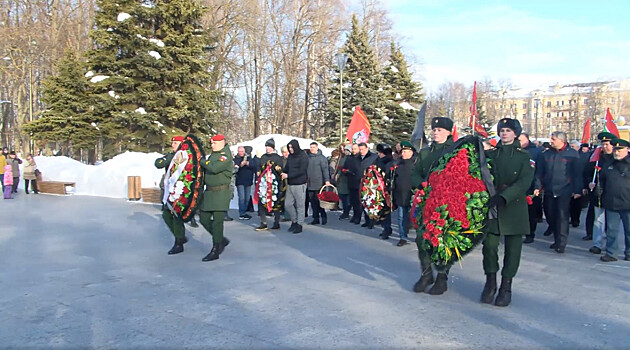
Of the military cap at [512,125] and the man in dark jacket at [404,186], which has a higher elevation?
the military cap at [512,125]

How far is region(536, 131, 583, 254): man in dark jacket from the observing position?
8992 millimetres

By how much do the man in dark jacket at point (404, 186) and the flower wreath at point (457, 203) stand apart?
354 cm

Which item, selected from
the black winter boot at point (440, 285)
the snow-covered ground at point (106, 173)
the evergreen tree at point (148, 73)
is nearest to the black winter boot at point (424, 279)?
the black winter boot at point (440, 285)

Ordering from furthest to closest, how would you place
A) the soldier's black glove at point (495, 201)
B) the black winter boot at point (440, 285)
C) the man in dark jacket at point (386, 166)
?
the man in dark jacket at point (386, 166)
the black winter boot at point (440, 285)
the soldier's black glove at point (495, 201)

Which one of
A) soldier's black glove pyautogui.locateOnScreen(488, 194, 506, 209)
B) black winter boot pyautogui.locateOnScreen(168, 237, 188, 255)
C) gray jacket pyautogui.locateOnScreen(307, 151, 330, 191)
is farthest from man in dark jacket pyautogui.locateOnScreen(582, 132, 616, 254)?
black winter boot pyautogui.locateOnScreen(168, 237, 188, 255)

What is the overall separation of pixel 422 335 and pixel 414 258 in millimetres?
3672

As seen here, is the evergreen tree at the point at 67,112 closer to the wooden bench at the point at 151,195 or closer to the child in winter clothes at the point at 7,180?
the child in winter clothes at the point at 7,180

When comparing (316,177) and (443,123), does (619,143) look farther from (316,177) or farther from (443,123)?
(316,177)

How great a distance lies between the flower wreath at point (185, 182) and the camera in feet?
27.3

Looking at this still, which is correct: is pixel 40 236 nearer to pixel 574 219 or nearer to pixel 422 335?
pixel 422 335

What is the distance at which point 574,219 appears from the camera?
12.0 metres

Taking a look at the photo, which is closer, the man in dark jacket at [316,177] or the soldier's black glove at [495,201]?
the soldier's black glove at [495,201]

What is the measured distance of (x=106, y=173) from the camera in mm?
20641

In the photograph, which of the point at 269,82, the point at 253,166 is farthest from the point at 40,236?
the point at 269,82
